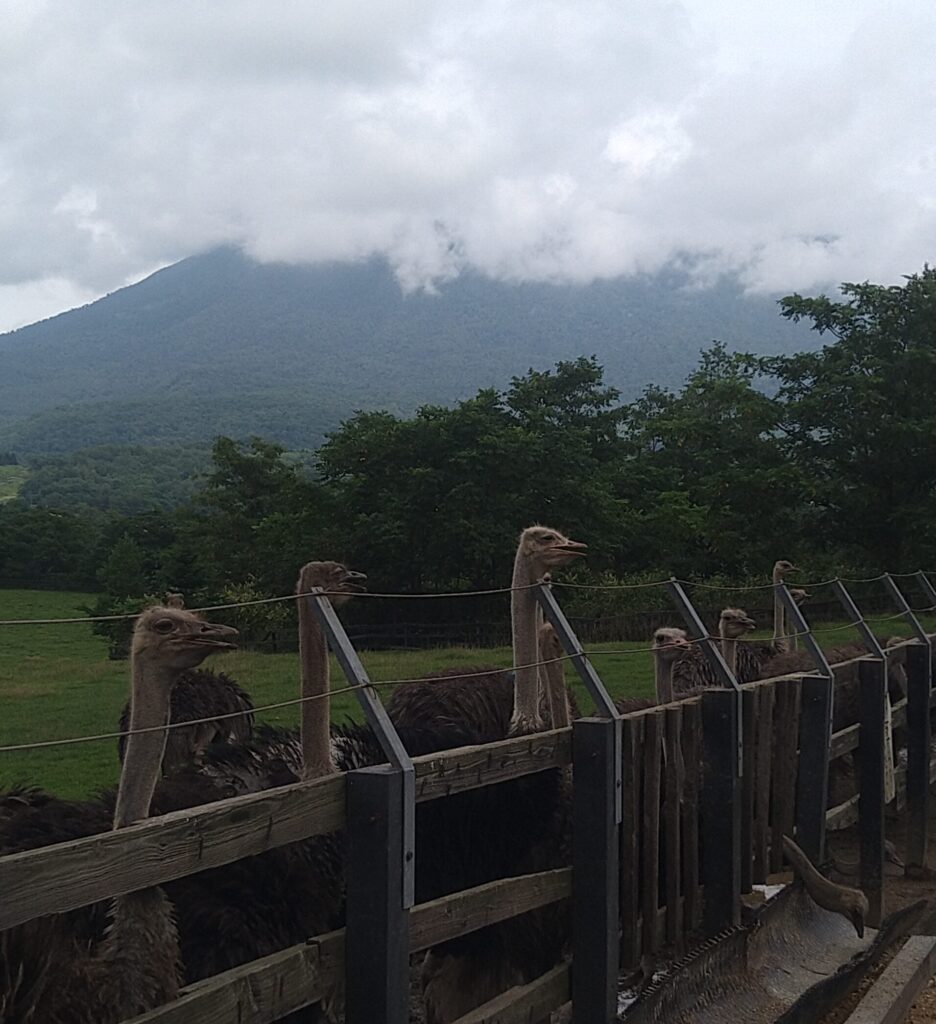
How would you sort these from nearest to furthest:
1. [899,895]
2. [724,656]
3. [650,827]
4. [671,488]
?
[650,827], [899,895], [724,656], [671,488]

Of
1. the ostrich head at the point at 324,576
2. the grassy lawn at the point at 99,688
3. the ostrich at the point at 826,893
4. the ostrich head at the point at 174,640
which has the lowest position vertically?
the grassy lawn at the point at 99,688

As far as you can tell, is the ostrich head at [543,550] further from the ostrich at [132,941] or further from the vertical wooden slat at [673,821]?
the ostrich at [132,941]

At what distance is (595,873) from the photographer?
422cm

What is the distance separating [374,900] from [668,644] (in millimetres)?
3501

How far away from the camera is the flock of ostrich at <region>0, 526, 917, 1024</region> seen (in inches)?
127

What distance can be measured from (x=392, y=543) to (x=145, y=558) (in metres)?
13.2

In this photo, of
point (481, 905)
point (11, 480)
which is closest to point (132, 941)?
point (481, 905)

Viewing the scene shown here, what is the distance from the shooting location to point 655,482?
3419 centimetres

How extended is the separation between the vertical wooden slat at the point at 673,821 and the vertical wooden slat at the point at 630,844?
30 cm

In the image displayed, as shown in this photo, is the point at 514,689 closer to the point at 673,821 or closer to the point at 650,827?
the point at 673,821

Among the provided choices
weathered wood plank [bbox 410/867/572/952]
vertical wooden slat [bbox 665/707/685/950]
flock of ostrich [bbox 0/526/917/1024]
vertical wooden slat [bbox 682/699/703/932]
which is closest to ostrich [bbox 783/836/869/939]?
flock of ostrich [bbox 0/526/917/1024]

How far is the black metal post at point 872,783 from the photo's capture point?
265 inches

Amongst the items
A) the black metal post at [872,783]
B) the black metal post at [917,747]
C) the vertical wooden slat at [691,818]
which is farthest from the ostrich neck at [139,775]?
the black metal post at [917,747]

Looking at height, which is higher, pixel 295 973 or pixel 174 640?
pixel 174 640
